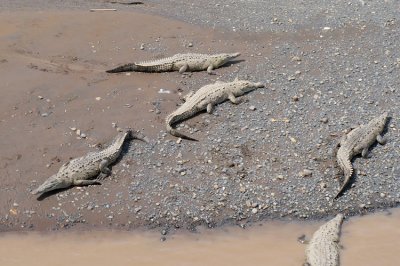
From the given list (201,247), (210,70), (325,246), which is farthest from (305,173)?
(210,70)

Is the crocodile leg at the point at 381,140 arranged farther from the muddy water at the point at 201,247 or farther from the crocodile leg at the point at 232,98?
the crocodile leg at the point at 232,98

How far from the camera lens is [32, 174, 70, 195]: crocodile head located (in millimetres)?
8352

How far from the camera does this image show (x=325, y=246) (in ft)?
24.8

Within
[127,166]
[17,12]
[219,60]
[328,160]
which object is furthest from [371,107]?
[17,12]

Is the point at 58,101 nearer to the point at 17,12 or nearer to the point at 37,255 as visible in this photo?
the point at 37,255

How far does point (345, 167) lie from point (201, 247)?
110 inches

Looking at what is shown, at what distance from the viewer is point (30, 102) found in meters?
10.5

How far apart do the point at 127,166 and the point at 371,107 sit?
490 centimetres

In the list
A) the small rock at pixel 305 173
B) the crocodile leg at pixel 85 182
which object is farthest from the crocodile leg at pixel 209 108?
the crocodile leg at pixel 85 182

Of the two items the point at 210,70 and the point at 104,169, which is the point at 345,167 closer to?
the point at 104,169

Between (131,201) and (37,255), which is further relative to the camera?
(131,201)

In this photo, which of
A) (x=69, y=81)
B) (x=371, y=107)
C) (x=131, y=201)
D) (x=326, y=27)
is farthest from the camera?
(x=326, y=27)

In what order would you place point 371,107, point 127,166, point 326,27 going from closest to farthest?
1. point 127,166
2. point 371,107
3. point 326,27

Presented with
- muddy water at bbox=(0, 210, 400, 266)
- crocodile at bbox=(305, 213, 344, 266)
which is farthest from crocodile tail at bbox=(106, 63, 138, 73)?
crocodile at bbox=(305, 213, 344, 266)
